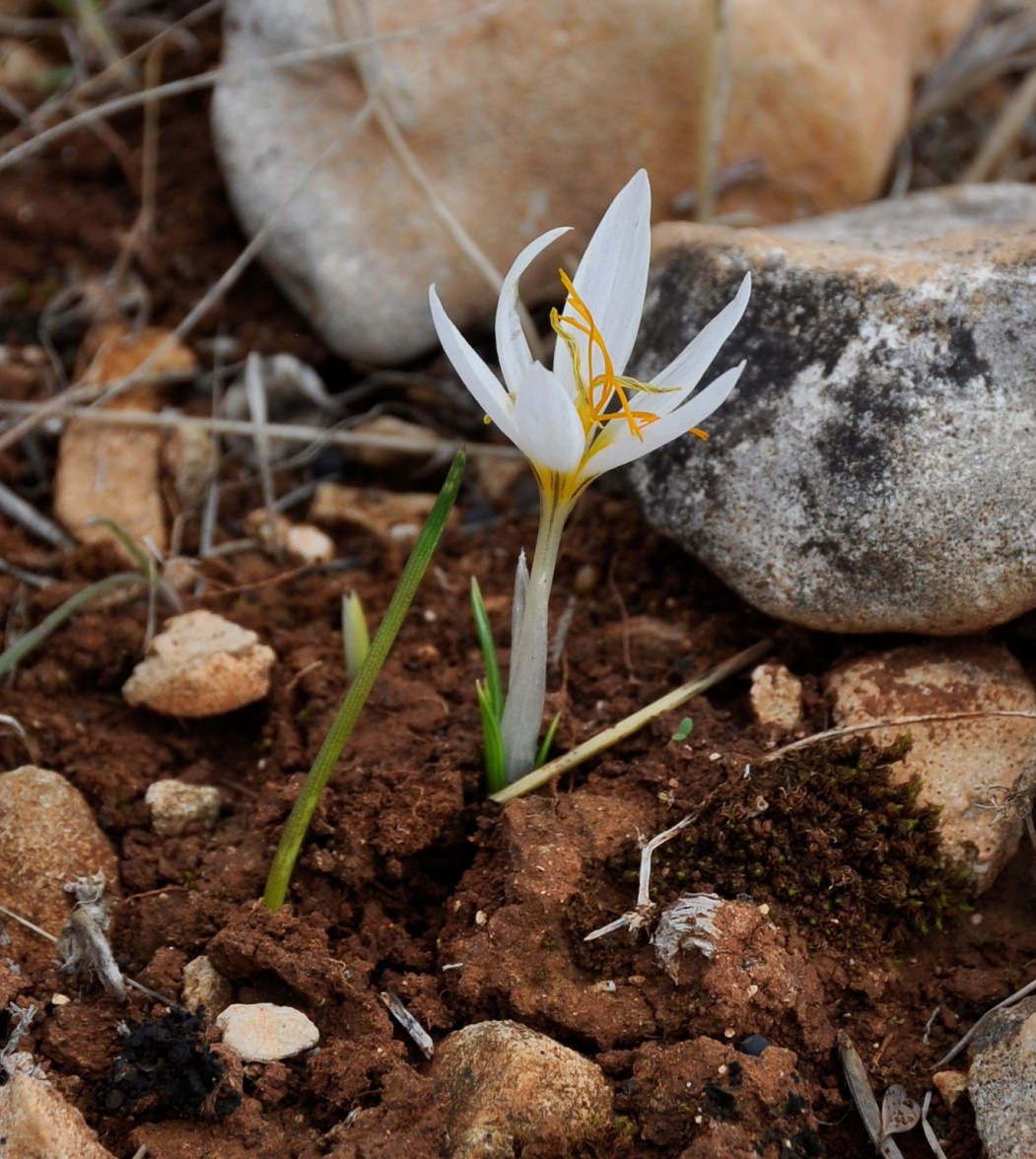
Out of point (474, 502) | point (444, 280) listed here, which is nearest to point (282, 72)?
point (444, 280)

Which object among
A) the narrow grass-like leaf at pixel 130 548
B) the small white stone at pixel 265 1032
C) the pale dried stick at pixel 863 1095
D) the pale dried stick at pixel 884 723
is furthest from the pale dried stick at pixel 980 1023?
the narrow grass-like leaf at pixel 130 548

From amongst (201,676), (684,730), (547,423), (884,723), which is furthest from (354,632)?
(884,723)

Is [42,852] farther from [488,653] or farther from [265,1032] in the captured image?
[488,653]

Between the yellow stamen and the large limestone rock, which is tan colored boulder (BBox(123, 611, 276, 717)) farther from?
the large limestone rock

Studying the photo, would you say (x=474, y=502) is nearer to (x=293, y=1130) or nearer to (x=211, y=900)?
(x=211, y=900)

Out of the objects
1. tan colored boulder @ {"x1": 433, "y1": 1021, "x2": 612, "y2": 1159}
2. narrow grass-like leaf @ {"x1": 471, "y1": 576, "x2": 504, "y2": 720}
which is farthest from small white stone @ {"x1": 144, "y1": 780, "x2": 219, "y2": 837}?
tan colored boulder @ {"x1": 433, "y1": 1021, "x2": 612, "y2": 1159}

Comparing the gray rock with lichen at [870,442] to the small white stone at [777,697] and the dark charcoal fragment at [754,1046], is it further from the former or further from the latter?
the dark charcoal fragment at [754,1046]
